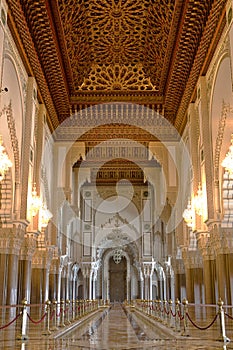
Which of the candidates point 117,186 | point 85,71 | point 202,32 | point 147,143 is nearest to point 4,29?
point 202,32

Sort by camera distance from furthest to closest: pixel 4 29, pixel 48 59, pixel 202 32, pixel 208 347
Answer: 1. pixel 48 59
2. pixel 202 32
3. pixel 4 29
4. pixel 208 347

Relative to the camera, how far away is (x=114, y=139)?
15.4 m

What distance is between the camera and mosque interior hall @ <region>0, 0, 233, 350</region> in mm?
7773

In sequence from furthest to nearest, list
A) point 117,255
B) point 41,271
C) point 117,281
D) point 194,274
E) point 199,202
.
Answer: point 117,281, point 117,255, point 194,274, point 41,271, point 199,202

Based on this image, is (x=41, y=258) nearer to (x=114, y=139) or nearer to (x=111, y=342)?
(x=114, y=139)

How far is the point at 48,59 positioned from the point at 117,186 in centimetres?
1163

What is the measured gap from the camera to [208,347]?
15.6ft

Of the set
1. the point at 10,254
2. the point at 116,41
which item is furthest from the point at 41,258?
the point at 116,41

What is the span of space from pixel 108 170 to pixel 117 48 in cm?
852

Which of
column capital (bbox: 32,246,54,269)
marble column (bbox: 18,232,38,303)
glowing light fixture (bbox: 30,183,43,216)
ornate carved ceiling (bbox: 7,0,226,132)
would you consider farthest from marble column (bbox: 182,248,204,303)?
glowing light fixture (bbox: 30,183,43,216)

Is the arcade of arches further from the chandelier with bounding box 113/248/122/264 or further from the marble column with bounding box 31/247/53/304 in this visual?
the chandelier with bounding box 113/248/122/264

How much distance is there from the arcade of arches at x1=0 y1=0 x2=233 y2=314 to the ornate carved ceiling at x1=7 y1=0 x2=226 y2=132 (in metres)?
0.06

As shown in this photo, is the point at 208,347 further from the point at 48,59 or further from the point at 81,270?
the point at 81,270

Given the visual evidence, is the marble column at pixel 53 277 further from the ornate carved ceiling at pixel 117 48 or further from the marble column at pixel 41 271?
the ornate carved ceiling at pixel 117 48
